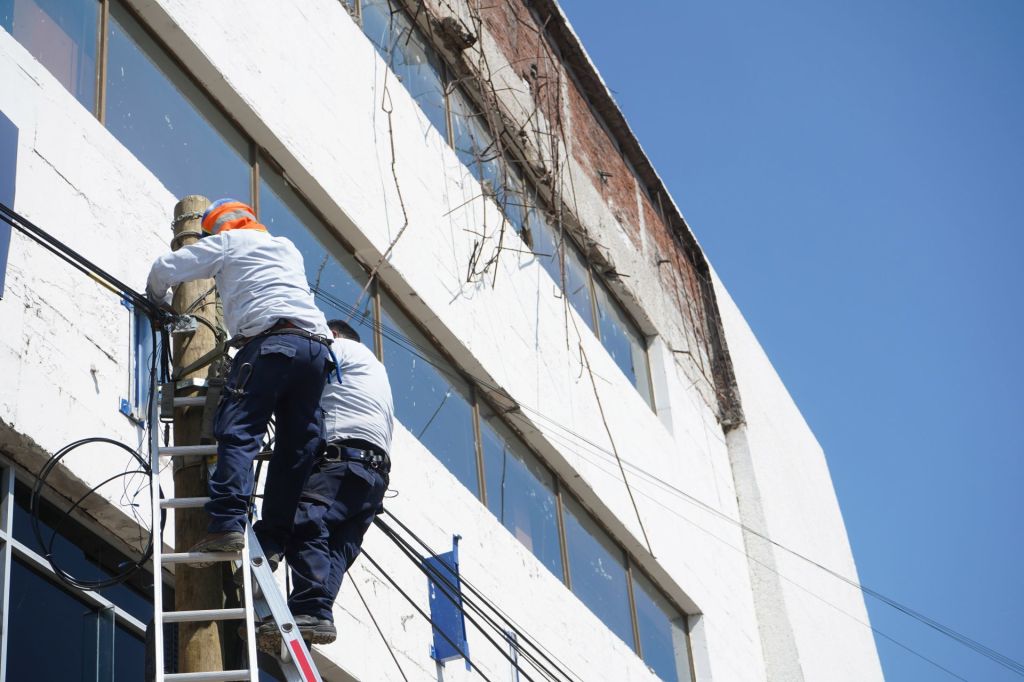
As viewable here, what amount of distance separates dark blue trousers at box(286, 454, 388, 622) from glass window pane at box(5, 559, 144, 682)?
114 centimetres

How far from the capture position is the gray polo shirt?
6559 millimetres

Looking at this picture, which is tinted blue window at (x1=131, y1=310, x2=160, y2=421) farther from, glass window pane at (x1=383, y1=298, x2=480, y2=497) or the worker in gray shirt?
glass window pane at (x1=383, y1=298, x2=480, y2=497)

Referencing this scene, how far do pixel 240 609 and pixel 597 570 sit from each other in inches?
310

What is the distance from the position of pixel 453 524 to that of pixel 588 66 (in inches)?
363

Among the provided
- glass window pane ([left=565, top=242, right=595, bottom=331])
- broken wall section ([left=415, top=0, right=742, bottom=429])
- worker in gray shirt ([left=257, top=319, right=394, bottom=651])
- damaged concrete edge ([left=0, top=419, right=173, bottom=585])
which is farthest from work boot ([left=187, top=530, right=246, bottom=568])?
glass window pane ([left=565, top=242, right=595, bottom=331])

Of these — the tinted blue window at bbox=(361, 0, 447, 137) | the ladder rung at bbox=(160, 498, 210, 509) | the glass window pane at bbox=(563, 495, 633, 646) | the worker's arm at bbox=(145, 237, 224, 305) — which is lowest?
the ladder rung at bbox=(160, 498, 210, 509)

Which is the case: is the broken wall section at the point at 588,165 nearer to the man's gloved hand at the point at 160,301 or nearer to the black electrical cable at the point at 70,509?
the black electrical cable at the point at 70,509

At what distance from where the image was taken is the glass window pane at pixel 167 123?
8.23 meters

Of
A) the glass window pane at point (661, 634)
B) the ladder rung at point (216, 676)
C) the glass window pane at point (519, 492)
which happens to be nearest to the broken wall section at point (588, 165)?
the glass window pane at point (519, 492)

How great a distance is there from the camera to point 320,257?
393 inches

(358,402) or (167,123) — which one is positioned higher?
(167,123)

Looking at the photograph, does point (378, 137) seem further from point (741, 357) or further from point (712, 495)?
point (741, 357)

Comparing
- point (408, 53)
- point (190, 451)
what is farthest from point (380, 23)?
point (190, 451)

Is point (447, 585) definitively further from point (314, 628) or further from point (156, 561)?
point (156, 561)
